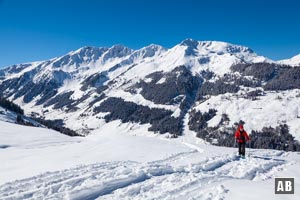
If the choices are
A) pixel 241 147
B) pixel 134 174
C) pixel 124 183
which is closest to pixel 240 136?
pixel 241 147

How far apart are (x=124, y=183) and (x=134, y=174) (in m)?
1.50

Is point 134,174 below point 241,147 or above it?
below

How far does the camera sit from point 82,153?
29.1 meters

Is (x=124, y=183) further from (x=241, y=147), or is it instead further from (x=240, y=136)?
(x=240, y=136)

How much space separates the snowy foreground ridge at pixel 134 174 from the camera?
17.0 m

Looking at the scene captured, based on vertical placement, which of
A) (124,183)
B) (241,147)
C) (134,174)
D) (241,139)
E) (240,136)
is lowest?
(124,183)

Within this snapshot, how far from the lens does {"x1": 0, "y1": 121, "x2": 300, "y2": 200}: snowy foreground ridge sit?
55.7 feet

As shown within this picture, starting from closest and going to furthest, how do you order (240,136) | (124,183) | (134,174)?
(124,183) < (134,174) < (240,136)

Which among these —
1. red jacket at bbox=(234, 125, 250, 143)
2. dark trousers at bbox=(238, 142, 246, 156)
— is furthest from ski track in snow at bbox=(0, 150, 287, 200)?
red jacket at bbox=(234, 125, 250, 143)

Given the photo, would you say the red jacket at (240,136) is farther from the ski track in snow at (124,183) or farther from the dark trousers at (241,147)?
the ski track in snow at (124,183)

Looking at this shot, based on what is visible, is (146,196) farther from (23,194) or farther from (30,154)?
(30,154)

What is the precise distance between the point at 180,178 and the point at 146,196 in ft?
12.6

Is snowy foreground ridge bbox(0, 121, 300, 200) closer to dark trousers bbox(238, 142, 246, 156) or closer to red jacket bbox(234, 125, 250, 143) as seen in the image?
dark trousers bbox(238, 142, 246, 156)

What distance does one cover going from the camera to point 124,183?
18.6 meters
